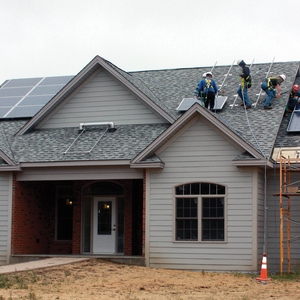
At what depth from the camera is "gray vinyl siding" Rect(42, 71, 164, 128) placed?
2320 centimetres

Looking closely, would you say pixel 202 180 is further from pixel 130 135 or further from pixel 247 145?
pixel 130 135

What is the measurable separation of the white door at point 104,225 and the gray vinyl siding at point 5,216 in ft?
10.4

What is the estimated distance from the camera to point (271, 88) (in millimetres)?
22906

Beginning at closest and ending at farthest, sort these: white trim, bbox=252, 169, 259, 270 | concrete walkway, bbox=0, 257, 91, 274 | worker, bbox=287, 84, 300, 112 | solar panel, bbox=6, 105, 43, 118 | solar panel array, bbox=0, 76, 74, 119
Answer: concrete walkway, bbox=0, 257, 91, 274 < white trim, bbox=252, 169, 259, 270 < worker, bbox=287, 84, 300, 112 < solar panel, bbox=6, 105, 43, 118 < solar panel array, bbox=0, 76, 74, 119

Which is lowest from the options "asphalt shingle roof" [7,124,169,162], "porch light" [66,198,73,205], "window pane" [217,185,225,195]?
"porch light" [66,198,73,205]

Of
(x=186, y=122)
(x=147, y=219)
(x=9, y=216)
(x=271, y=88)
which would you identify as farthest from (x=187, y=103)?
(x=9, y=216)

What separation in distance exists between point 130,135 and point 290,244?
635 centimetres

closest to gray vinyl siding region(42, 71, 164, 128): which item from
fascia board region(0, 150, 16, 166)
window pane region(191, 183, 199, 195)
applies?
fascia board region(0, 150, 16, 166)

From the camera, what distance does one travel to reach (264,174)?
811 inches

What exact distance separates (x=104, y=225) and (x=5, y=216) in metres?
3.57

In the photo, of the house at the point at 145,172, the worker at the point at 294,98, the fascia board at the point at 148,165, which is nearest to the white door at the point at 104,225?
the house at the point at 145,172

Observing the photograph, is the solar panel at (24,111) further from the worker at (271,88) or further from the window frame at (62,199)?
the worker at (271,88)

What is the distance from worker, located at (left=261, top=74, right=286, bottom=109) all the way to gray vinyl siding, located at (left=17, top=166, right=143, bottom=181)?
5.10 m

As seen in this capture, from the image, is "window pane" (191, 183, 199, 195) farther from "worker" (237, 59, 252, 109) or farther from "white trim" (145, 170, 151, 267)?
"worker" (237, 59, 252, 109)
